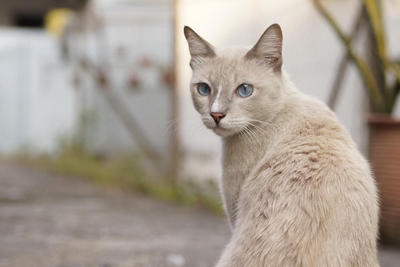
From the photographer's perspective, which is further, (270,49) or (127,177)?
(127,177)

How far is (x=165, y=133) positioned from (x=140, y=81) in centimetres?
126

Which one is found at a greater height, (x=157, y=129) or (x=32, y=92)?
(x=157, y=129)

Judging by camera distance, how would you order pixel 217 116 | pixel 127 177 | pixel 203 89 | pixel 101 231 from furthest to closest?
1. pixel 127 177
2. pixel 101 231
3. pixel 203 89
4. pixel 217 116

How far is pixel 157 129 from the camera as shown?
277 inches

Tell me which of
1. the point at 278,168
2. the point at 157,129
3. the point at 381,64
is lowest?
the point at 157,129

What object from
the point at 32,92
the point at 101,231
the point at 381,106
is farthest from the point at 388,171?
the point at 32,92

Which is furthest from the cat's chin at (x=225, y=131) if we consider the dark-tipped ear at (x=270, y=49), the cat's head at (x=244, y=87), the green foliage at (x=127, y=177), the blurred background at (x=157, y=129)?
the green foliage at (x=127, y=177)

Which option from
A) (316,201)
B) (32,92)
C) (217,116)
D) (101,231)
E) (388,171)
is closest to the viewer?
(316,201)

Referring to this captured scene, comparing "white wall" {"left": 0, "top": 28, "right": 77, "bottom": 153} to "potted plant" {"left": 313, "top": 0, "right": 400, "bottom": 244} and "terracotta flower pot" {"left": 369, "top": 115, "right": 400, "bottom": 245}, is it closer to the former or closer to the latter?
"potted plant" {"left": 313, "top": 0, "right": 400, "bottom": 244}

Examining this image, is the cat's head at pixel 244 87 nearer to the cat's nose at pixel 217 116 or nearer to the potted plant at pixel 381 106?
the cat's nose at pixel 217 116

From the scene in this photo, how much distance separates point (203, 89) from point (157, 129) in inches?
185

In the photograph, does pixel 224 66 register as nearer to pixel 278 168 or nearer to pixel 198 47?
pixel 198 47

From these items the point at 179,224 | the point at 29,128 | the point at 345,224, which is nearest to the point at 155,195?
the point at 179,224

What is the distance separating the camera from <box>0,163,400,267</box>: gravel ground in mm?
3416
